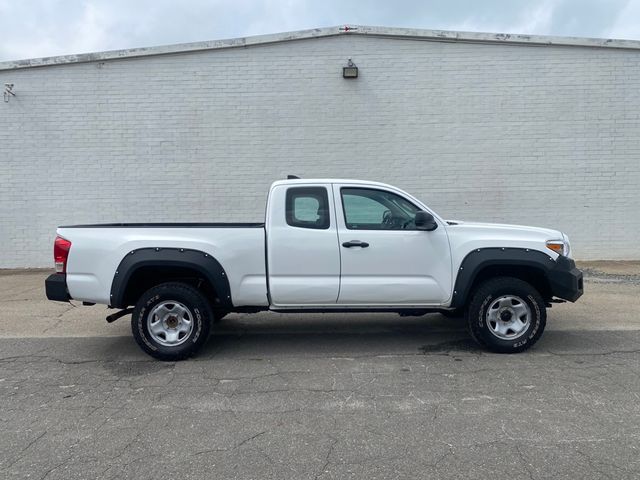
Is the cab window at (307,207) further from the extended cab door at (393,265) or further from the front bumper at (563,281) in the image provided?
the front bumper at (563,281)

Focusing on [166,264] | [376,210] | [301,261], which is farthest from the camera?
[376,210]

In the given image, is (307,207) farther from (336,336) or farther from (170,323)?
(170,323)

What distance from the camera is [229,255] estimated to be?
5.45m

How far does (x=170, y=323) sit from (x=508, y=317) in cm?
366

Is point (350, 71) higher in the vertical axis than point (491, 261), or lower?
higher

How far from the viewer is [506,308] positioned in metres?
5.60

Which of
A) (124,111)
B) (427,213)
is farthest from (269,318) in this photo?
(124,111)

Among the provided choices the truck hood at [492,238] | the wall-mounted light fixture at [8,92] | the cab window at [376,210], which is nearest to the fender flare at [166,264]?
the cab window at [376,210]

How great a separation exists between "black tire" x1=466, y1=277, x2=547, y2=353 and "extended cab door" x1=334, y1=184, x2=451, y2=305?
14.3 inches

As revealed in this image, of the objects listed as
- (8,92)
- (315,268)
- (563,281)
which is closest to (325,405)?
(315,268)

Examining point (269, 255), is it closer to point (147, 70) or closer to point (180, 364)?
point (180, 364)

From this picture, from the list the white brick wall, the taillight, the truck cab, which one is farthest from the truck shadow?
the white brick wall

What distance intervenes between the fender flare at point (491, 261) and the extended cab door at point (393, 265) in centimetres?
14

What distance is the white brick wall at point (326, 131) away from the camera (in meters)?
11.8
